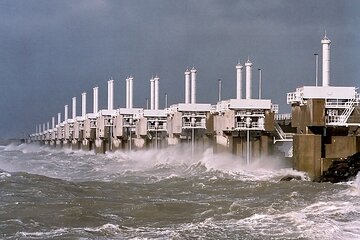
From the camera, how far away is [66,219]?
19203 millimetres

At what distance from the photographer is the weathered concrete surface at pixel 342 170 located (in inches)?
1291

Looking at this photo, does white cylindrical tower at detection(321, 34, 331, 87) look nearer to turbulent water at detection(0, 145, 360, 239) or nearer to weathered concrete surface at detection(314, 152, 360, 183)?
weathered concrete surface at detection(314, 152, 360, 183)

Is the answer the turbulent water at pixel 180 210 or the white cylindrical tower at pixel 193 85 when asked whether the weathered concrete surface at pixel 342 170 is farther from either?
the white cylindrical tower at pixel 193 85

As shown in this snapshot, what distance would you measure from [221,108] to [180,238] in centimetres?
3592

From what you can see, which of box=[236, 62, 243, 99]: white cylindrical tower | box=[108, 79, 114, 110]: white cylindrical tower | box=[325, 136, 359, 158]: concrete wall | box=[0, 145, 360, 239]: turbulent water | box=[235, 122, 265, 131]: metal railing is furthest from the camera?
box=[108, 79, 114, 110]: white cylindrical tower

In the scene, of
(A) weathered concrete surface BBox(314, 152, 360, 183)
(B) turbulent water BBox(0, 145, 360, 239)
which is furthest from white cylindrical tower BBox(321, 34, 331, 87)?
(B) turbulent water BBox(0, 145, 360, 239)

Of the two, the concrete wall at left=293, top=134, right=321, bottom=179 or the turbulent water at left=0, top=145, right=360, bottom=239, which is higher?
the concrete wall at left=293, top=134, right=321, bottom=179

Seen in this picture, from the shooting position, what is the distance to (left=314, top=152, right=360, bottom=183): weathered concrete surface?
32.8 metres

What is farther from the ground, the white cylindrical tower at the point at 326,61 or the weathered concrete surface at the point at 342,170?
the white cylindrical tower at the point at 326,61

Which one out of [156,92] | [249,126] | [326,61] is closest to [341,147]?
[326,61]

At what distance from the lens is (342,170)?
33.5 meters

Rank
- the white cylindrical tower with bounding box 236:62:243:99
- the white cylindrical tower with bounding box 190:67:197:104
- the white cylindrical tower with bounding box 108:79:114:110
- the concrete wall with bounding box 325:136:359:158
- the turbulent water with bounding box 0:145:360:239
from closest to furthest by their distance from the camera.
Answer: the turbulent water with bounding box 0:145:360:239 → the concrete wall with bounding box 325:136:359:158 → the white cylindrical tower with bounding box 236:62:243:99 → the white cylindrical tower with bounding box 190:67:197:104 → the white cylindrical tower with bounding box 108:79:114:110

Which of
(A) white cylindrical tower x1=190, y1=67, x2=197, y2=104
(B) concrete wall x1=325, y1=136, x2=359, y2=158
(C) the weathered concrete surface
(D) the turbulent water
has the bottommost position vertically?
(D) the turbulent water

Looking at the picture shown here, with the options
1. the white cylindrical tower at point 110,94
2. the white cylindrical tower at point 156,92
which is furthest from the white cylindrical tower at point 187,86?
the white cylindrical tower at point 110,94
